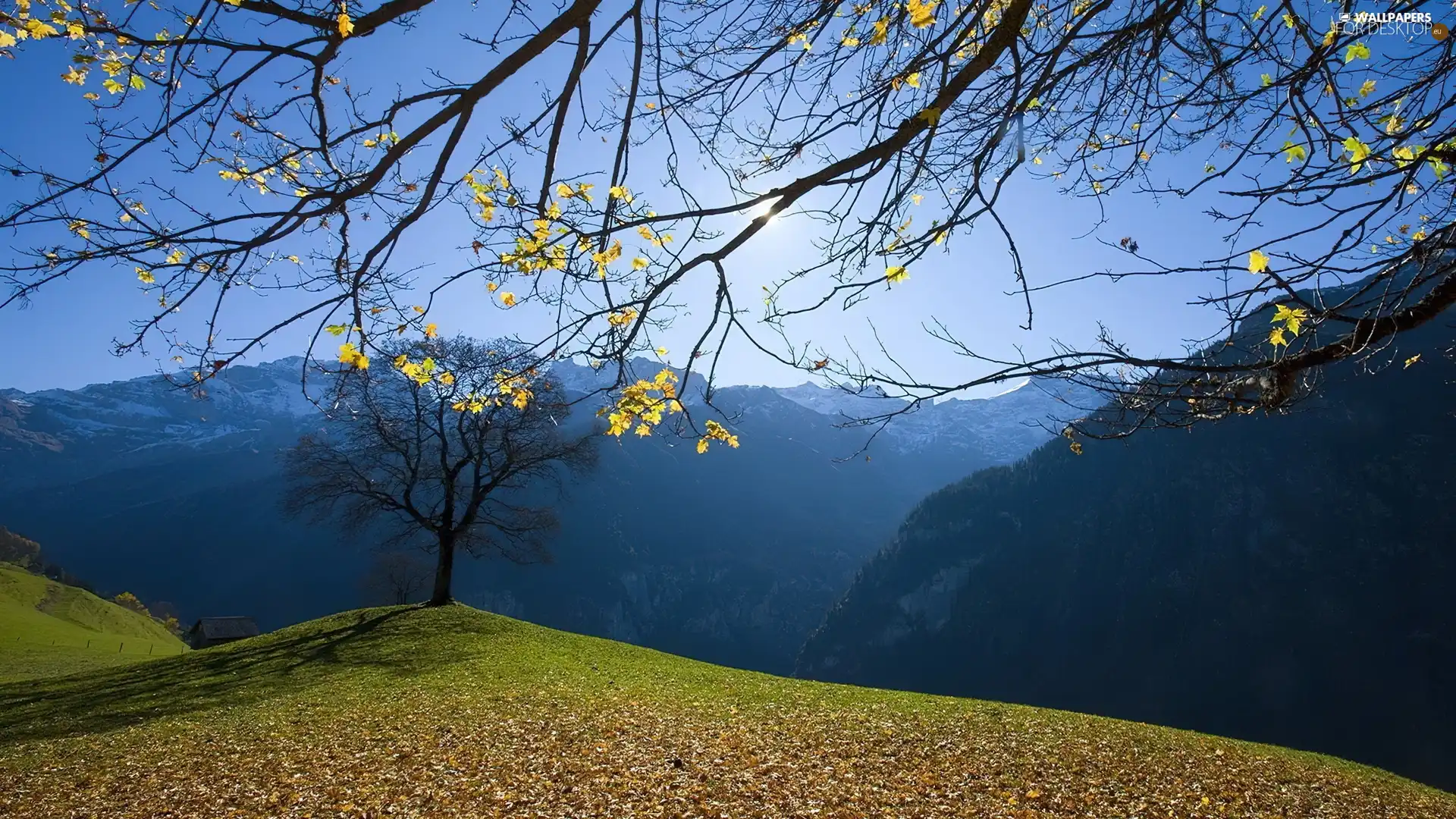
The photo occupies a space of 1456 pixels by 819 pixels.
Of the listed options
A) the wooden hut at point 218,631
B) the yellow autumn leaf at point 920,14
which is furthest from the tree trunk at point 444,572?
the wooden hut at point 218,631

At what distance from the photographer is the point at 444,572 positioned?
18203 millimetres

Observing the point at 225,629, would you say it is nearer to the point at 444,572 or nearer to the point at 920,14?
the point at 444,572

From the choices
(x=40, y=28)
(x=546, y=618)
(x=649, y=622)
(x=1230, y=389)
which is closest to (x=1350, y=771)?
(x=1230, y=389)

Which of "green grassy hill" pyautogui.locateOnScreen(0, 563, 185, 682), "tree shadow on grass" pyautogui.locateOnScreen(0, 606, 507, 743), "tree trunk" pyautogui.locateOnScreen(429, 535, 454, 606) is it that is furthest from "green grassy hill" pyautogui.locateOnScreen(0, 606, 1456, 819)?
"green grassy hill" pyautogui.locateOnScreen(0, 563, 185, 682)

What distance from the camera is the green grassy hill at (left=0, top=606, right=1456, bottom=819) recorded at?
5594mm

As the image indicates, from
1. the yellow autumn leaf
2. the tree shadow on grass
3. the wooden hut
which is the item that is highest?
the yellow autumn leaf

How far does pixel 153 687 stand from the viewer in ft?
38.2

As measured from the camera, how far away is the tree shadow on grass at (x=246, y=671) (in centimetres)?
975

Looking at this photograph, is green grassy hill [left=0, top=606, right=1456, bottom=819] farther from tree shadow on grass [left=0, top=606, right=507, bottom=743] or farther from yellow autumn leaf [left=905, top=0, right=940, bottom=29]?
yellow autumn leaf [left=905, top=0, right=940, bottom=29]

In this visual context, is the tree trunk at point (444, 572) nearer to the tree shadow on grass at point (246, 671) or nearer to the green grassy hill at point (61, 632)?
the tree shadow on grass at point (246, 671)

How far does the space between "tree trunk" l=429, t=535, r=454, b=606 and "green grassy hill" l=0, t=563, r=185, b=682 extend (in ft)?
25.3

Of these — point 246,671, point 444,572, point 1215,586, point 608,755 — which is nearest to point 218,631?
point 444,572

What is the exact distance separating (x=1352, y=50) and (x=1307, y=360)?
1367 millimetres

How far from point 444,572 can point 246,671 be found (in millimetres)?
5959
